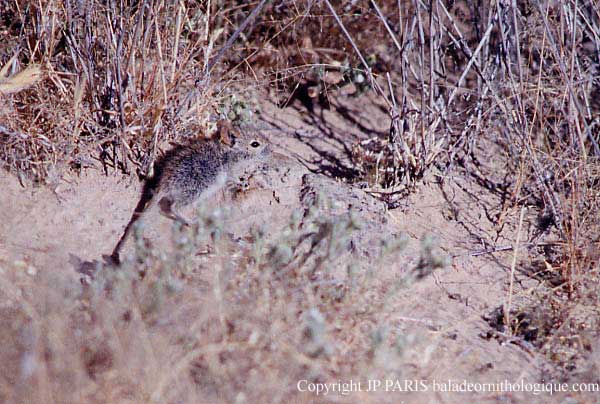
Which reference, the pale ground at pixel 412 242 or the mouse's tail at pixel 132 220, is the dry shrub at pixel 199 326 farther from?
the mouse's tail at pixel 132 220

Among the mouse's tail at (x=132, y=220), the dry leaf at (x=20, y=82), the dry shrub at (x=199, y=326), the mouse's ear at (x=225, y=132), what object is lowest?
the mouse's tail at (x=132, y=220)

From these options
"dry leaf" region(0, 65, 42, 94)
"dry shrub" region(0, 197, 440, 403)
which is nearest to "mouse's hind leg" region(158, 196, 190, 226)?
"dry shrub" region(0, 197, 440, 403)

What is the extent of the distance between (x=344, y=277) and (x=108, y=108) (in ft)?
6.49

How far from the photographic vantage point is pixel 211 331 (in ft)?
10.5

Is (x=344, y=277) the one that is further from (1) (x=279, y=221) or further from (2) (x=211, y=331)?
(2) (x=211, y=331)

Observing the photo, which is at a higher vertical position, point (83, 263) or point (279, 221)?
point (279, 221)

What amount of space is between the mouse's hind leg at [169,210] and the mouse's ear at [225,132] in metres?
0.61

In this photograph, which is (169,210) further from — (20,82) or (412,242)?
(412,242)

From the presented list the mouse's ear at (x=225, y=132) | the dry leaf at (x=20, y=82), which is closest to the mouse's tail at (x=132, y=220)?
the mouse's ear at (x=225, y=132)

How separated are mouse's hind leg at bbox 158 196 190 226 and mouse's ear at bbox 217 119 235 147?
0.61 meters

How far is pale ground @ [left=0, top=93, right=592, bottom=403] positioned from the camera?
11.5 ft

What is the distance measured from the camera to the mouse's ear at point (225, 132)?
4754mm

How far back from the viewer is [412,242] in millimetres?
4445

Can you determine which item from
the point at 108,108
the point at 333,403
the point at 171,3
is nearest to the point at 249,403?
the point at 333,403
